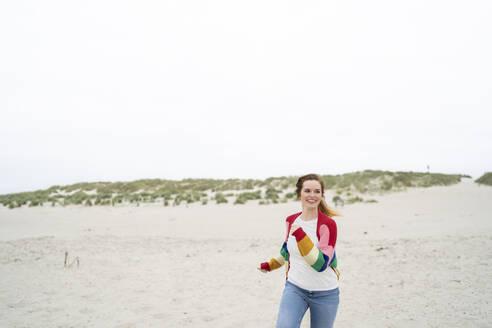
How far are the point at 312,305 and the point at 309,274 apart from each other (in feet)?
0.82

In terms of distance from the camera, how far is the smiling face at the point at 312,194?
8.86ft

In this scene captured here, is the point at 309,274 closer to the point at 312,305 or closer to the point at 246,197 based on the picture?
the point at 312,305

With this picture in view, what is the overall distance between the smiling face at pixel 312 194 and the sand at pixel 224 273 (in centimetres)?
276

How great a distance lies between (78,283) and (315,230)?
580 centimetres

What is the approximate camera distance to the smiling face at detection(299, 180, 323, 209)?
8.86 ft

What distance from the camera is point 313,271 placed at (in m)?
2.60

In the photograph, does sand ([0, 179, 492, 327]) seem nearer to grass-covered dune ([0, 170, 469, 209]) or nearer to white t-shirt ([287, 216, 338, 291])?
white t-shirt ([287, 216, 338, 291])

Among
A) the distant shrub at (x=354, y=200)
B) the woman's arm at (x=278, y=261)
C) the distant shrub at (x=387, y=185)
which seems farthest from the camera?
the distant shrub at (x=387, y=185)

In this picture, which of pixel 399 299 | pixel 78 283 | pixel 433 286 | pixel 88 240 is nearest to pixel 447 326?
pixel 399 299

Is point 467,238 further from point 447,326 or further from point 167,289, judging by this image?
point 167,289

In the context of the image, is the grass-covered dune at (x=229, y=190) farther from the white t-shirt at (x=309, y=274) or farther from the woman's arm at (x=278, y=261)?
the white t-shirt at (x=309, y=274)

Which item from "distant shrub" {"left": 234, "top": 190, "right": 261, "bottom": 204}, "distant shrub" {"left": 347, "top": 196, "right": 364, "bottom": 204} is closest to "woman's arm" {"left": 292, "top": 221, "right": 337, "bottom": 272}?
"distant shrub" {"left": 347, "top": 196, "right": 364, "bottom": 204}

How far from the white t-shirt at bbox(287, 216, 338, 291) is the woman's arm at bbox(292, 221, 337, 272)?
0.31 feet

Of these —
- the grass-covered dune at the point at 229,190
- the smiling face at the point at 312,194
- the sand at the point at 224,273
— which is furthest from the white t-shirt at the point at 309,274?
the grass-covered dune at the point at 229,190
